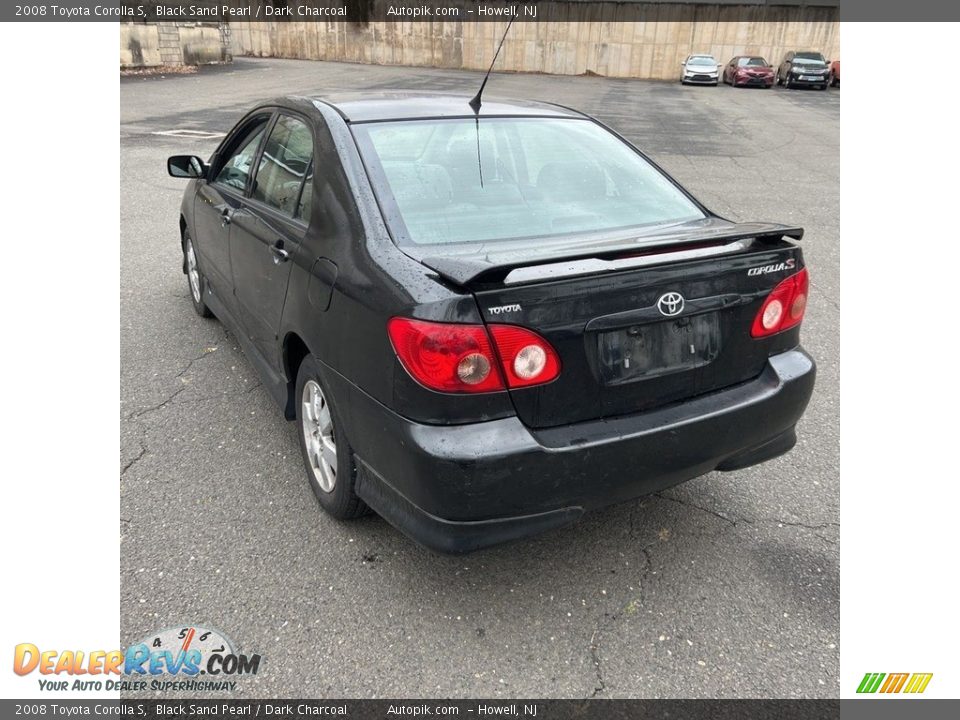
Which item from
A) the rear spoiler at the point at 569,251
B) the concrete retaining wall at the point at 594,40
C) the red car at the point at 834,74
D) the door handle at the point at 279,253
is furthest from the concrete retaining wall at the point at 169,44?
the red car at the point at 834,74

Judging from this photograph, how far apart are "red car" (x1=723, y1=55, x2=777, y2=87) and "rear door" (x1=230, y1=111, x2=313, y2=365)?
107 ft

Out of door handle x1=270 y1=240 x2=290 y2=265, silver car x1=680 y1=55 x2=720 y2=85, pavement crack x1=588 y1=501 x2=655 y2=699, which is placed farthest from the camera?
silver car x1=680 y1=55 x2=720 y2=85

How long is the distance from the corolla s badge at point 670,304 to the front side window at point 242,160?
2.37 meters

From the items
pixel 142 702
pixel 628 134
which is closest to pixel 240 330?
pixel 142 702

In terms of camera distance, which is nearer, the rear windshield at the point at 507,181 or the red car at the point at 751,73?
the rear windshield at the point at 507,181

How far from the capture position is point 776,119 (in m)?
19.2

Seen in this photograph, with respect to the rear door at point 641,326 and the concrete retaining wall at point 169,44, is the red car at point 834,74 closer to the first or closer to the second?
the concrete retaining wall at point 169,44

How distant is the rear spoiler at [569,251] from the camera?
212 centimetres

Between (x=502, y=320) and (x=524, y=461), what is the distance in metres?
0.43

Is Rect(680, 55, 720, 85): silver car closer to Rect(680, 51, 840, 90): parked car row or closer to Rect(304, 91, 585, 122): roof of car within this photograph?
Rect(680, 51, 840, 90): parked car row

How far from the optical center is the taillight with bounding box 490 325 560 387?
2.12 metres

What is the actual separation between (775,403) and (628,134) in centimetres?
1366
